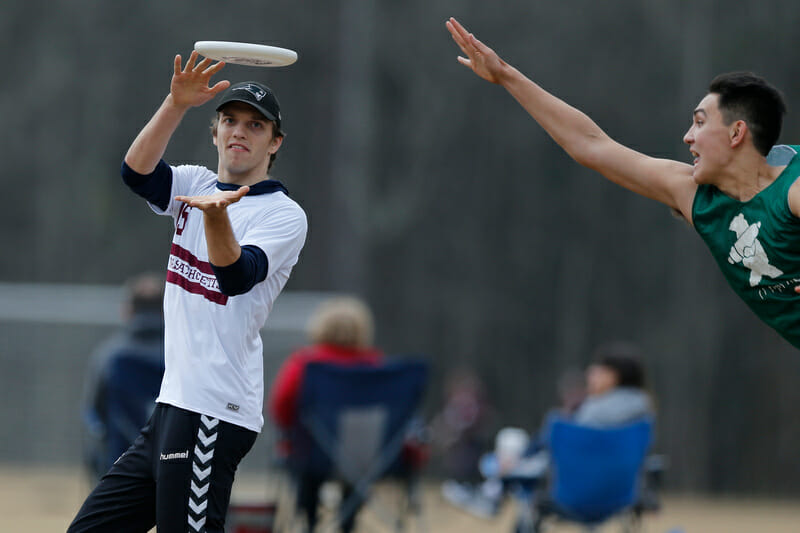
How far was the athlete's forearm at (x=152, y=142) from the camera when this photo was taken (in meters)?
3.63

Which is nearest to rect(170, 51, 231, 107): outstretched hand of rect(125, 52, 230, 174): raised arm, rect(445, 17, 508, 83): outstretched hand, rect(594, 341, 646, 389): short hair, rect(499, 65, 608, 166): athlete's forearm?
rect(125, 52, 230, 174): raised arm

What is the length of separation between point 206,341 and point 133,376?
3.02 m

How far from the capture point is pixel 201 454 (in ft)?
11.0

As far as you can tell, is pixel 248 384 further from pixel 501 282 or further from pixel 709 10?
pixel 709 10

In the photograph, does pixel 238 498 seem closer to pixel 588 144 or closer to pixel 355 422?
pixel 355 422

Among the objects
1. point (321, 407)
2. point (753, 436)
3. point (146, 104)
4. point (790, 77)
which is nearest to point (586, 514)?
point (321, 407)

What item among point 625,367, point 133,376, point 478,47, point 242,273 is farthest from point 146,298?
point 242,273

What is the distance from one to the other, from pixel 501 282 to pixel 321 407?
7.46m

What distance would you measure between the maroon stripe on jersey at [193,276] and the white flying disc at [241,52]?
0.61m

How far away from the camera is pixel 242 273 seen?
3.12 m

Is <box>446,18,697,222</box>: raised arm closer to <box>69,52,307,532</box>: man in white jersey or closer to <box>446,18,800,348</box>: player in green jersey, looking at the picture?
<box>446,18,800,348</box>: player in green jersey

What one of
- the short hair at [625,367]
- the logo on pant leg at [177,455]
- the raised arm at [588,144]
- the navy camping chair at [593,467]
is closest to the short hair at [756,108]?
the raised arm at [588,144]

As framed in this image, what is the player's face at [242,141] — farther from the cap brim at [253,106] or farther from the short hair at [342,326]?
the short hair at [342,326]

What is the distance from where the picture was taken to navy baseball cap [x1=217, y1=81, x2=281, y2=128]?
3.54m
